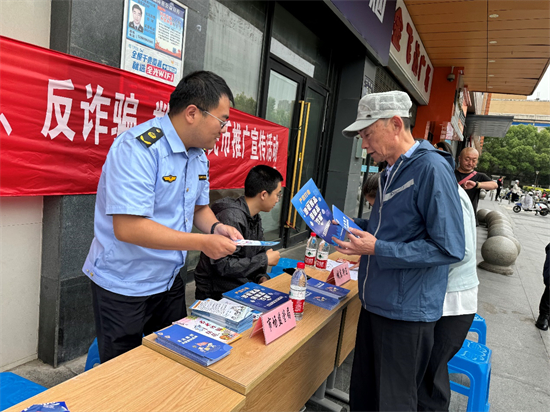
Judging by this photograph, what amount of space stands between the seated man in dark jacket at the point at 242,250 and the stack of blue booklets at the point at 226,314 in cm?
57

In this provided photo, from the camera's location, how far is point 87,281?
2391mm

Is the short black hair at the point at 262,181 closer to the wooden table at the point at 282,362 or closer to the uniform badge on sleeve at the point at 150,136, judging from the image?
the wooden table at the point at 282,362

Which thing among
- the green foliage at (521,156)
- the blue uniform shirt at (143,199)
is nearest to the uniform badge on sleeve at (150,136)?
the blue uniform shirt at (143,199)

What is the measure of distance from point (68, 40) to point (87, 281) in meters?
1.49

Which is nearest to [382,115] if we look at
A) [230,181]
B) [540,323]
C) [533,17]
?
[230,181]

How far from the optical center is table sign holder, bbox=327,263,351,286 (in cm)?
236

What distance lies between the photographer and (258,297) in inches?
73.7

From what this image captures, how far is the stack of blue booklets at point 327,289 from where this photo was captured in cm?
210

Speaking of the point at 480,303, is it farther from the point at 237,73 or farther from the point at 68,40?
the point at 68,40

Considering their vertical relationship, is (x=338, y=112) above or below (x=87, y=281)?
above

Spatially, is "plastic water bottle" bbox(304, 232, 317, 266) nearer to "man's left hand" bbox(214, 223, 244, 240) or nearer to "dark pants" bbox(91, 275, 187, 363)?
"man's left hand" bbox(214, 223, 244, 240)

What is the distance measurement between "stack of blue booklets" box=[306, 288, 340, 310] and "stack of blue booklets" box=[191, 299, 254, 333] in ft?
1.49

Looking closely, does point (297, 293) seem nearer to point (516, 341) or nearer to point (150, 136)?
point (150, 136)

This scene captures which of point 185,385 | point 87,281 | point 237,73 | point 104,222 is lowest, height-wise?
point 87,281
